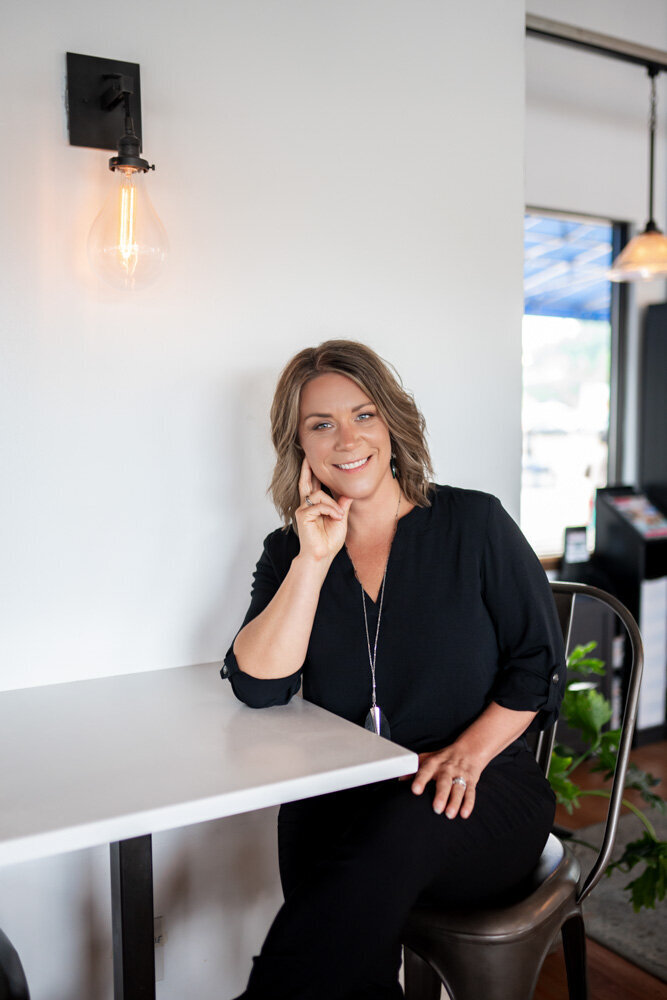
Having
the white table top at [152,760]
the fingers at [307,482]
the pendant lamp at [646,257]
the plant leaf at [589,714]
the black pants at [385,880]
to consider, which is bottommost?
the plant leaf at [589,714]

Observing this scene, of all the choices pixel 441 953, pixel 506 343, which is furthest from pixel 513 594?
pixel 506 343

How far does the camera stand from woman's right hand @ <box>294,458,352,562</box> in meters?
1.54

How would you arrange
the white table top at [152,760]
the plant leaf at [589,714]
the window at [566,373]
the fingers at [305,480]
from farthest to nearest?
the window at [566,373] < the plant leaf at [589,714] < the fingers at [305,480] < the white table top at [152,760]

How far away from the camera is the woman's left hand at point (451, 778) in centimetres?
131

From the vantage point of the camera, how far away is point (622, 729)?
Result: 1.51 m

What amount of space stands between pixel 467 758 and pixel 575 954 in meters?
0.39

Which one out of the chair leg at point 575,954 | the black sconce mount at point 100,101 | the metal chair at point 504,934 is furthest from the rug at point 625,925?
the black sconce mount at point 100,101

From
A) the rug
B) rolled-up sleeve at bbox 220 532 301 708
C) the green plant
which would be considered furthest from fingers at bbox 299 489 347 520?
the rug

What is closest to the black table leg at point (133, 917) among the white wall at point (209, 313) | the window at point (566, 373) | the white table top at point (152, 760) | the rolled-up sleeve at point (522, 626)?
the white table top at point (152, 760)

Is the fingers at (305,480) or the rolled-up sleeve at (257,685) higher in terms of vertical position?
the fingers at (305,480)

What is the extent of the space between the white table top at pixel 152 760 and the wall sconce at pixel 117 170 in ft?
2.53

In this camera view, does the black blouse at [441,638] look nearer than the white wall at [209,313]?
Yes

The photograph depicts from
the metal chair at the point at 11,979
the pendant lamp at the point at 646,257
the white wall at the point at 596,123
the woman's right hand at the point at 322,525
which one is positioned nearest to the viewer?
the metal chair at the point at 11,979

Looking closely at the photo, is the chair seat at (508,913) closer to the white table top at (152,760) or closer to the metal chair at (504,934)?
the metal chair at (504,934)
